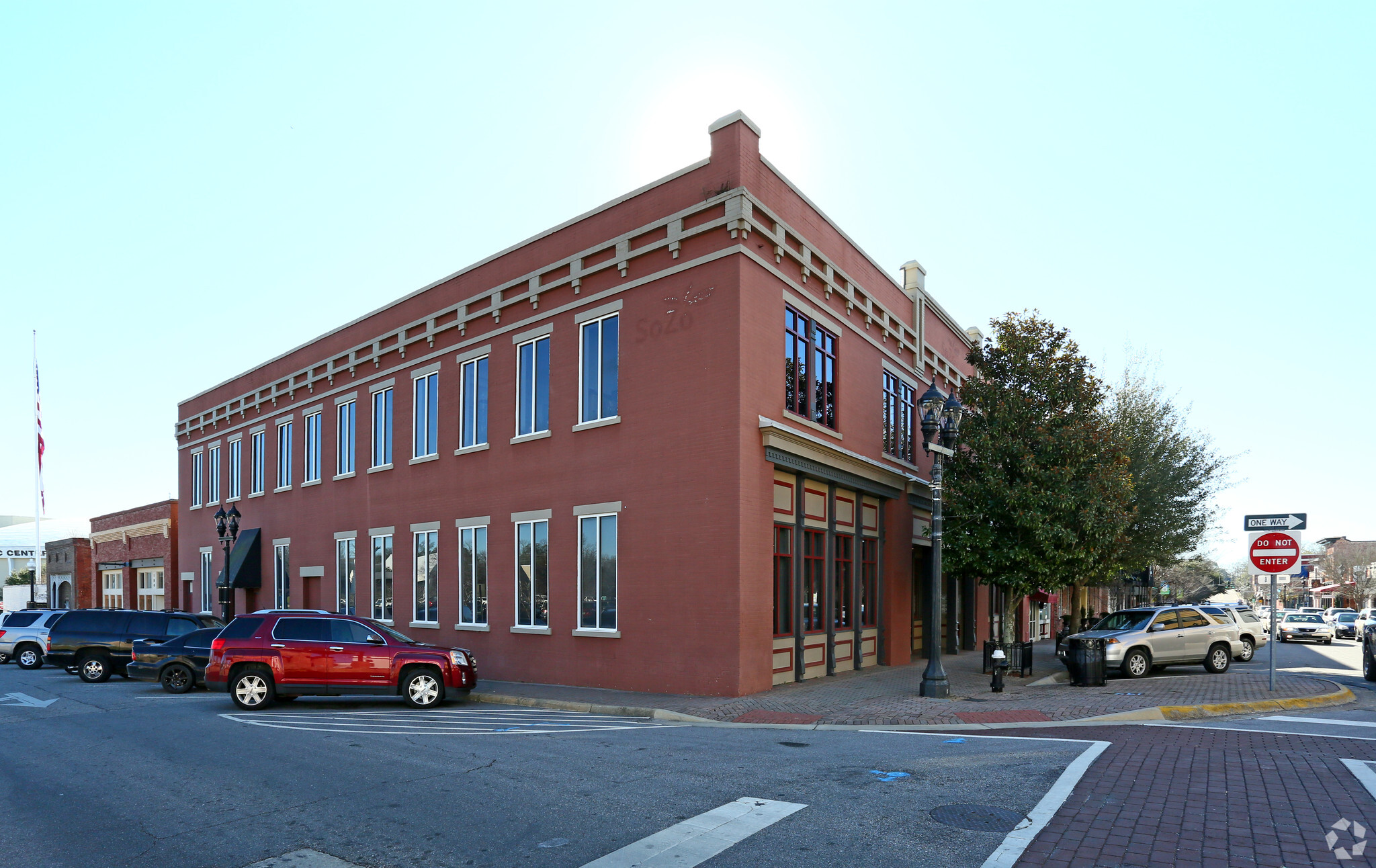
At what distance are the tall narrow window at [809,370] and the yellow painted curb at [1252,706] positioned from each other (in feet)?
27.4

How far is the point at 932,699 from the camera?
15.6 metres

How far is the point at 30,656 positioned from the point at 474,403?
16692 mm

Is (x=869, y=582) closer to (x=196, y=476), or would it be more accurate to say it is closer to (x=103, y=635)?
(x=103, y=635)

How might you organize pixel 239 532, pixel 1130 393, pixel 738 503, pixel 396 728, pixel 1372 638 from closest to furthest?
pixel 396 728 → pixel 738 503 → pixel 1372 638 → pixel 1130 393 → pixel 239 532

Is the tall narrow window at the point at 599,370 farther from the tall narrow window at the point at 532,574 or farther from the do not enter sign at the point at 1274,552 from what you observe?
the do not enter sign at the point at 1274,552

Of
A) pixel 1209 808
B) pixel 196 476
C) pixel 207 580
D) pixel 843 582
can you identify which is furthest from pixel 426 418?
pixel 1209 808

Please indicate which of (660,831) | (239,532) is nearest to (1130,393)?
(660,831)

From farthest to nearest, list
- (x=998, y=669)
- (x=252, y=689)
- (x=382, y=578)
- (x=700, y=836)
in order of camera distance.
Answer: (x=382, y=578) → (x=998, y=669) → (x=252, y=689) → (x=700, y=836)

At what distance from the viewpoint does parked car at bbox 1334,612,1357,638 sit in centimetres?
4459

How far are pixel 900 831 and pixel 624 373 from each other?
1272 centimetres

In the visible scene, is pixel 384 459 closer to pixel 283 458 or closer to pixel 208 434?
pixel 283 458

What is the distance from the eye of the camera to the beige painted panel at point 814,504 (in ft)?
61.8

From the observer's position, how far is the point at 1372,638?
64.0ft

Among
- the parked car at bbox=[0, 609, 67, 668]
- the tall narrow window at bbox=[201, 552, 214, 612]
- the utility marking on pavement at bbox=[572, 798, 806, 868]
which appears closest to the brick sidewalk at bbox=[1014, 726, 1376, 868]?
the utility marking on pavement at bbox=[572, 798, 806, 868]
